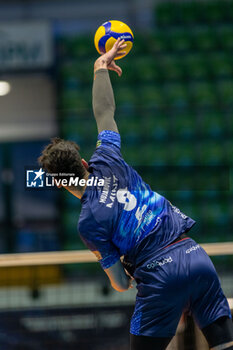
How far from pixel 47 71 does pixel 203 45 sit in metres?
2.63

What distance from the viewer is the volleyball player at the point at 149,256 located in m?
1.95

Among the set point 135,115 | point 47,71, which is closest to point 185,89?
point 135,115

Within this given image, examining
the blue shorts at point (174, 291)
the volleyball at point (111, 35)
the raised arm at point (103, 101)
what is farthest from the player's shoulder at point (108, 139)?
the volleyball at point (111, 35)

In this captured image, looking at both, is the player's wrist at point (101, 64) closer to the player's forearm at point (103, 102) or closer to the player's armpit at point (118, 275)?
the player's forearm at point (103, 102)

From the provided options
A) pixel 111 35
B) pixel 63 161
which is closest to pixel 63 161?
pixel 63 161

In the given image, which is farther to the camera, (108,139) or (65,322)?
(65,322)

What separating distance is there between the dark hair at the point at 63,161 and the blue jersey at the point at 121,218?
7 cm

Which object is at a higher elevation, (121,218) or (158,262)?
(121,218)

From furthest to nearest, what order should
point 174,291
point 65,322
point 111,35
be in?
point 65,322 → point 111,35 → point 174,291

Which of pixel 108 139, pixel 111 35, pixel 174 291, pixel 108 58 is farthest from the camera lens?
pixel 111 35

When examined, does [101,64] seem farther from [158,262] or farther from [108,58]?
[158,262]

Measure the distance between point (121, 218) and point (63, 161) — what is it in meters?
0.32

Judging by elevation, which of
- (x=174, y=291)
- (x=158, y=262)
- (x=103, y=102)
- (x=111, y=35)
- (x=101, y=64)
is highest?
(x=111, y=35)

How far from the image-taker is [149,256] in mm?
1975
